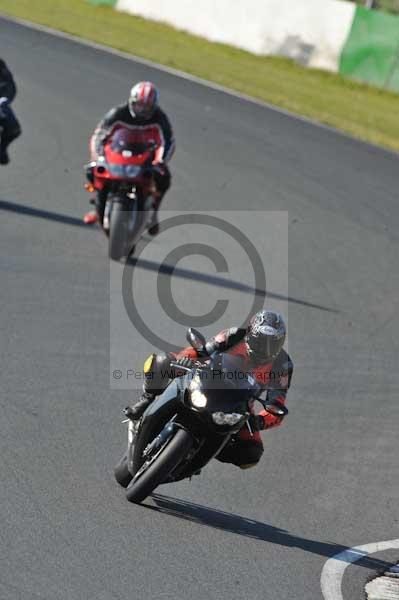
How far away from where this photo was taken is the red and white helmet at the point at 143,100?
1277cm

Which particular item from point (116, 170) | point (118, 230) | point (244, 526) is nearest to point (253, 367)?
point (244, 526)

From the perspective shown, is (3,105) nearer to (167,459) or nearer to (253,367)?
(253,367)

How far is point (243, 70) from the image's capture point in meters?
26.2

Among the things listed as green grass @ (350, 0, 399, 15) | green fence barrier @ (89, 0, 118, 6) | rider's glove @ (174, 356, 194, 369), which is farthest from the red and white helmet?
green grass @ (350, 0, 399, 15)

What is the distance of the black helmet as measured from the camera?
6.86 meters

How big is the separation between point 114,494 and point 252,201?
9.67 metres

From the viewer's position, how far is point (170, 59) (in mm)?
25875

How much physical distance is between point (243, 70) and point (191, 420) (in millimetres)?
20401

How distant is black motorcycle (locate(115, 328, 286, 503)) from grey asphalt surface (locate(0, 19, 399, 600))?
34cm

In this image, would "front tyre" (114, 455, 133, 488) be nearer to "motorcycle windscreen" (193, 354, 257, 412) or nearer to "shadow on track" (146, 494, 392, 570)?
"shadow on track" (146, 494, 392, 570)

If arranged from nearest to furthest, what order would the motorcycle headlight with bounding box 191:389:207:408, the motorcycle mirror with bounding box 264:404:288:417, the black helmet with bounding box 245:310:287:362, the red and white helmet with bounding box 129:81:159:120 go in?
the motorcycle headlight with bounding box 191:389:207:408
the motorcycle mirror with bounding box 264:404:288:417
the black helmet with bounding box 245:310:287:362
the red and white helmet with bounding box 129:81:159:120

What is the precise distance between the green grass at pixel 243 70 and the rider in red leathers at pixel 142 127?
9.23m

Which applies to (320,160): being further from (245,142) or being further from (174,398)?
(174,398)

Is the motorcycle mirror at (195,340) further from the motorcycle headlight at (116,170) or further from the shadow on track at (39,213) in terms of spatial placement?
the shadow on track at (39,213)
